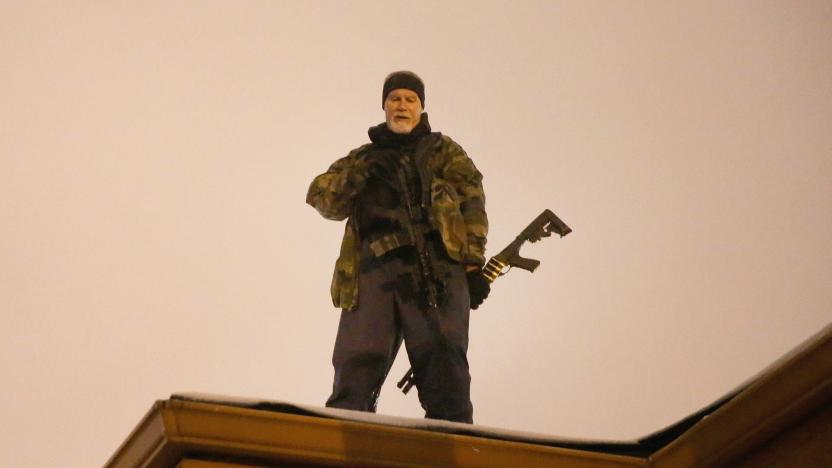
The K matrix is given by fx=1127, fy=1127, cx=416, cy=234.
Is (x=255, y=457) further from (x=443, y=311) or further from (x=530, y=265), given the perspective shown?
(x=530, y=265)

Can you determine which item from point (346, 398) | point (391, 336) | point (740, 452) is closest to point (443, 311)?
point (391, 336)

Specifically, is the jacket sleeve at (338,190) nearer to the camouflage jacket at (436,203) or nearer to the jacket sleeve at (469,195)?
the camouflage jacket at (436,203)

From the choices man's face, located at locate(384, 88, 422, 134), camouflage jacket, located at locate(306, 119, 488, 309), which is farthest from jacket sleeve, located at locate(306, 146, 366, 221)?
man's face, located at locate(384, 88, 422, 134)

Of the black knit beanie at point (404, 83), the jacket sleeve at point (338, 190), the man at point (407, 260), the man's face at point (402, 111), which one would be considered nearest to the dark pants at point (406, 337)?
the man at point (407, 260)

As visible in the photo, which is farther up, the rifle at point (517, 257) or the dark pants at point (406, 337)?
the rifle at point (517, 257)

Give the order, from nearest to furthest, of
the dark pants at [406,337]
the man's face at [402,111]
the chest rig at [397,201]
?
the dark pants at [406,337], the chest rig at [397,201], the man's face at [402,111]

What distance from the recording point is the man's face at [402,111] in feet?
13.6

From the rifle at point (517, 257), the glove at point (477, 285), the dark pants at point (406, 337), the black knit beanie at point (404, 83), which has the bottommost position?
the dark pants at point (406, 337)

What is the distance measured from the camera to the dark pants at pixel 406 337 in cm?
375

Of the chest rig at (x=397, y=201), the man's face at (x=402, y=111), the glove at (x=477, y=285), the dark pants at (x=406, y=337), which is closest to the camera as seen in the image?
the dark pants at (x=406, y=337)

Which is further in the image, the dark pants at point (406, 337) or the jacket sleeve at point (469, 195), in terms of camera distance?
the jacket sleeve at point (469, 195)

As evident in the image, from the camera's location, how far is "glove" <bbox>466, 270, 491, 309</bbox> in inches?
159

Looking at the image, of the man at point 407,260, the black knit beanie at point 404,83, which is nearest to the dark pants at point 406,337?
the man at point 407,260

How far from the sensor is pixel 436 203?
12.9 ft
